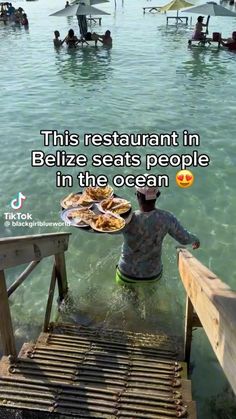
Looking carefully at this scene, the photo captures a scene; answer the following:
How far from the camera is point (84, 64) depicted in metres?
22.5

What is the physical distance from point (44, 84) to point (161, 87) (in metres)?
5.72

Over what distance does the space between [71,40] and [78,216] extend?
2258cm

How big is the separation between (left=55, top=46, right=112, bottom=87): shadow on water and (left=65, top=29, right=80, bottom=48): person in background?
1.02ft

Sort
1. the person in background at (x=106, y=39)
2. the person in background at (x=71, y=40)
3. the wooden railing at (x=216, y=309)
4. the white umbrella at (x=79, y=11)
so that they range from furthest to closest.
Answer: the person in background at (x=106, y=39) → the person in background at (x=71, y=40) → the white umbrella at (x=79, y=11) → the wooden railing at (x=216, y=309)

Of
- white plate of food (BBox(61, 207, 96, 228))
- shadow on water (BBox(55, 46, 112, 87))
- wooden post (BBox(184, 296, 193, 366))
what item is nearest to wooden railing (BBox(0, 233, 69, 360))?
white plate of food (BBox(61, 207, 96, 228))

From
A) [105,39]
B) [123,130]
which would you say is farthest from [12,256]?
[105,39]

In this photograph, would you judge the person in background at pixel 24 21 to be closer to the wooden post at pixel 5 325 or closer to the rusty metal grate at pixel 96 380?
the rusty metal grate at pixel 96 380

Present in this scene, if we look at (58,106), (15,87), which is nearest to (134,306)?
(58,106)

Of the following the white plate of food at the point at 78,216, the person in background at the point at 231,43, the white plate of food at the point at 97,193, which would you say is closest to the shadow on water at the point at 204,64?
the person in background at the point at 231,43

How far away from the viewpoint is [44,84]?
62.7ft

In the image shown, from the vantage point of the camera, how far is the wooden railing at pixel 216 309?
1958mm

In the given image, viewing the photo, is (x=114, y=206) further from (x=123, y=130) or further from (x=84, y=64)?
(x=84, y=64)

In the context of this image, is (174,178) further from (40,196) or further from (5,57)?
(5,57)

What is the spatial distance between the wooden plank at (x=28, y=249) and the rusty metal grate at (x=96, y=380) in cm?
105
